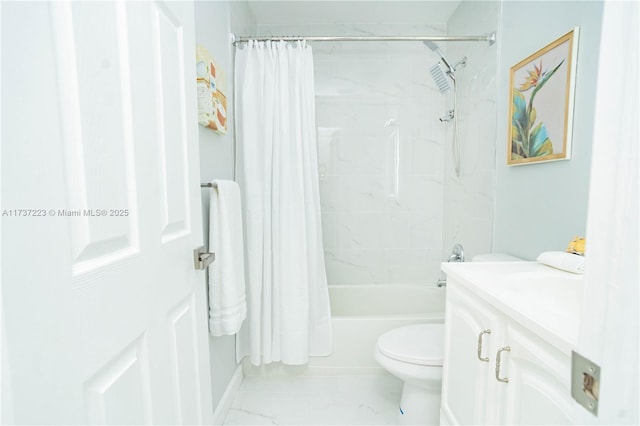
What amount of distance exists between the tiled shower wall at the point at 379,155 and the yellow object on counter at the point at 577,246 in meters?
1.33

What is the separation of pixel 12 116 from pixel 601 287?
714mm

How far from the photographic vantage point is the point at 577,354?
1.11 feet

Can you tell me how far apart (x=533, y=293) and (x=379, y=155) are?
1.66m

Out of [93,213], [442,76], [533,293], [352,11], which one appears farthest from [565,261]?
[352,11]

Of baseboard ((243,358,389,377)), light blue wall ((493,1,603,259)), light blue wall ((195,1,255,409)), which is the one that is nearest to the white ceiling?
light blue wall ((195,1,255,409))

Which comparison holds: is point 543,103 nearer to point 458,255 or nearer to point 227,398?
point 458,255

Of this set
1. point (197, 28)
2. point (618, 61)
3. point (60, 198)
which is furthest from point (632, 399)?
point (197, 28)

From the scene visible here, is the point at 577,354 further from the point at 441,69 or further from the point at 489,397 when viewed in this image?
the point at 441,69

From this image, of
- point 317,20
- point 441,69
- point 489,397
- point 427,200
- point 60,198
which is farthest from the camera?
point 427,200

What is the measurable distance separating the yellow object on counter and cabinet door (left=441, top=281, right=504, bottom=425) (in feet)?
1.40

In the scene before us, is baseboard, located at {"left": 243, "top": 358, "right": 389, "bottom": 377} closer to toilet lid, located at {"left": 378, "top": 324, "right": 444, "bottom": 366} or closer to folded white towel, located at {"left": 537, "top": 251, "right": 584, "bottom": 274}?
toilet lid, located at {"left": 378, "top": 324, "right": 444, "bottom": 366}

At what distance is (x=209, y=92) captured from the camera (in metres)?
1.24

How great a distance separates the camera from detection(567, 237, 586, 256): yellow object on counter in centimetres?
98

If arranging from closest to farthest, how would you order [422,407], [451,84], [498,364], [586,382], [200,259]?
1. [586,382]
2. [498,364]
3. [200,259]
4. [422,407]
5. [451,84]
